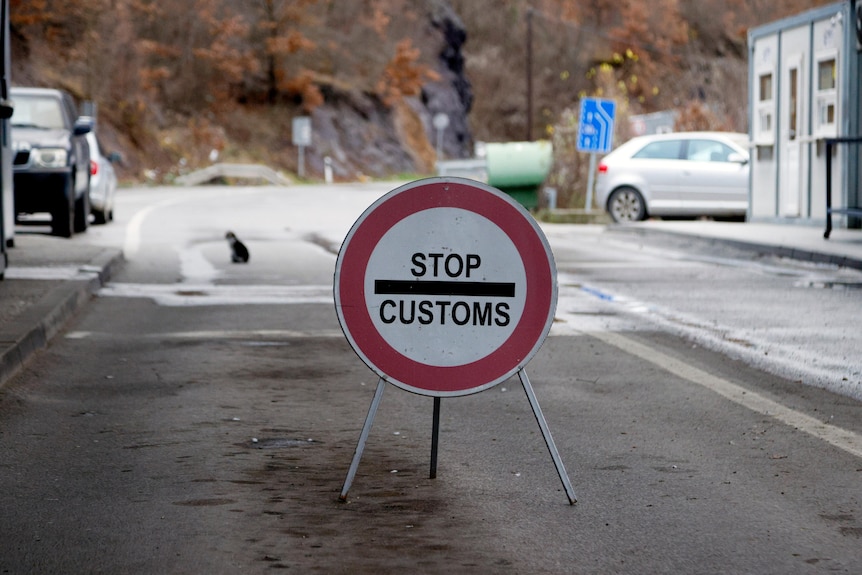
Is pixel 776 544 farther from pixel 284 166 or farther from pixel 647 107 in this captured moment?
pixel 647 107

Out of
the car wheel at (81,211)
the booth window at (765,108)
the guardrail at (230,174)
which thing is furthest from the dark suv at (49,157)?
the guardrail at (230,174)

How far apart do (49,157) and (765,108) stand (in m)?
11.8

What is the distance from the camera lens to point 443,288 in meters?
5.34

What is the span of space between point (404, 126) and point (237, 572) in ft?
241

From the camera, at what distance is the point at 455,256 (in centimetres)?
532

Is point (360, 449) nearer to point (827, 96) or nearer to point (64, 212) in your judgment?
point (64, 212)

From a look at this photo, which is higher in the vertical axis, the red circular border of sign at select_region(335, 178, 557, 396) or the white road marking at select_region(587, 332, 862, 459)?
the red circular border of sign at select_region(335, 178, 557, 396)

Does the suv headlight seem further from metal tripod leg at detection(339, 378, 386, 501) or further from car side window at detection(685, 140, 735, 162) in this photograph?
metal tripod leg at detection(339, 378, 386, 501)

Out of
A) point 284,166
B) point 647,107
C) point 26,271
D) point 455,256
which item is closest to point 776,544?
point 455,256

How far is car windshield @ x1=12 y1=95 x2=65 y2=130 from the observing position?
20.8 meters

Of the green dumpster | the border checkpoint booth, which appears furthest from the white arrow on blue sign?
the border checkpoint booth

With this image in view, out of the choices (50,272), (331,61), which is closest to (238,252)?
(50,272)

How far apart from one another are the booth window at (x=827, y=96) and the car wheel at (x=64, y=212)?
11000mm

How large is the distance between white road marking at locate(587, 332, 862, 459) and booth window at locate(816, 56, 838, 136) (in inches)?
527
